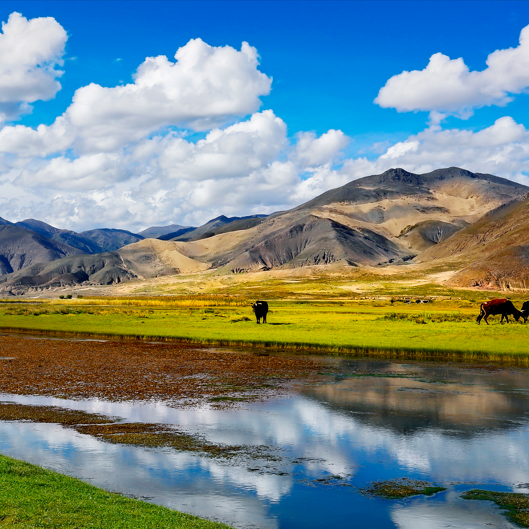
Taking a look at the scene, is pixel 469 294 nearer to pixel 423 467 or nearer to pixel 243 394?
pixel 243 394

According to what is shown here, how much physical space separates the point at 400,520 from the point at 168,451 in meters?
8.14

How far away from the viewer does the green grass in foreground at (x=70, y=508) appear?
11.0 metres

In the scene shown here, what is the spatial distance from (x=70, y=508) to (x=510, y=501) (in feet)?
35.8

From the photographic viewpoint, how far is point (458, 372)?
3591cm

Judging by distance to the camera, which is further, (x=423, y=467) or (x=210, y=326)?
(x=210, y=326)

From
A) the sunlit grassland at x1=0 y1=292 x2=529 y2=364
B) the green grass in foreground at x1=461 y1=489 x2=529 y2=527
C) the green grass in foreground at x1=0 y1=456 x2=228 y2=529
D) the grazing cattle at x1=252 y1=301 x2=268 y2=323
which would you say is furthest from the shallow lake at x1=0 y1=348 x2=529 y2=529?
the grazing cattle at x1=252 y1=301 x2=268 y2=323

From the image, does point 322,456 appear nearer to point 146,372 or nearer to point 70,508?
point 70,508

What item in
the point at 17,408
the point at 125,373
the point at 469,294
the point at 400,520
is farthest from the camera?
the point at 469,294

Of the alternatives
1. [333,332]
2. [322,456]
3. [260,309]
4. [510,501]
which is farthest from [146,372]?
[260,309]

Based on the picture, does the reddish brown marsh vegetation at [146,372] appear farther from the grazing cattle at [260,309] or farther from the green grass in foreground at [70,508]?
the grazing cattle at [260,309]

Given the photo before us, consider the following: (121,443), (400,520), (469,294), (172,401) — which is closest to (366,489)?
(400,520)

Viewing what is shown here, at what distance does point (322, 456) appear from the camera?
60.3ft

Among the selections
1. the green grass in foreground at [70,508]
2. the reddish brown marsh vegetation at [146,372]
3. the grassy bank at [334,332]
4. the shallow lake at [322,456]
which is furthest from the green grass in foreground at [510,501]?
the grassy bank at [334,332]

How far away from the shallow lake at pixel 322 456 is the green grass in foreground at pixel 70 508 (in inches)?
→ 62.9
